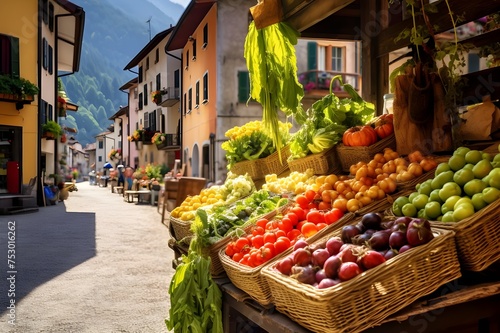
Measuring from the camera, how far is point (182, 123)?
87.3ft

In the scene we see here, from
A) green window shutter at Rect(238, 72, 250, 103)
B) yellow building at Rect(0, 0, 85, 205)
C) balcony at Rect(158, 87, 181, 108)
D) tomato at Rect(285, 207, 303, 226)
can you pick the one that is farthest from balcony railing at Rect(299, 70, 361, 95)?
tomato at Rect(285, 207, 303, 226)

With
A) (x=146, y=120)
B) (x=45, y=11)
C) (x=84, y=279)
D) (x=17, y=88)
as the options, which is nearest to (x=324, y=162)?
(x=84, y=279)

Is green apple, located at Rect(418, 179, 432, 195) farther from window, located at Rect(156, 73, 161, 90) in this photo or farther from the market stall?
window, located at Rect(156, 73, 161, 90)

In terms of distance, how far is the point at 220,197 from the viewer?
547cm

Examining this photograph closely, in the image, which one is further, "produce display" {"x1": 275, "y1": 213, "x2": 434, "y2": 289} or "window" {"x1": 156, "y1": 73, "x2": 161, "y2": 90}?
"window" {"x1": 156, "y1": 73, "x2": 161, "y2": 90}

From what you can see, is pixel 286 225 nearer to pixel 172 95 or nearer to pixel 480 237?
pixel 480 237

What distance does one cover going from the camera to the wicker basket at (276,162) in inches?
213

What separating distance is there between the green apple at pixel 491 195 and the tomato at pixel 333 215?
974 mm

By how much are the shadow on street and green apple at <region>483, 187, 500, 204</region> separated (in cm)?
Answer: 475

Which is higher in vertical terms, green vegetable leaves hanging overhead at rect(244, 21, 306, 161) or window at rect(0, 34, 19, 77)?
window at rect(0, 34, 19, 77)

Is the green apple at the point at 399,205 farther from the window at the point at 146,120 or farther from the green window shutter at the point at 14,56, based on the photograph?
the window at the point at 146,120

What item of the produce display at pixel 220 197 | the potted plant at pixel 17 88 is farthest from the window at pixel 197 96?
the produce display at pixel 220 197

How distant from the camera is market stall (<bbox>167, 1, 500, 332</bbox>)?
2.27m

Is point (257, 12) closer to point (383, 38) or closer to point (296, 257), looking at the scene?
point (383, 38)
